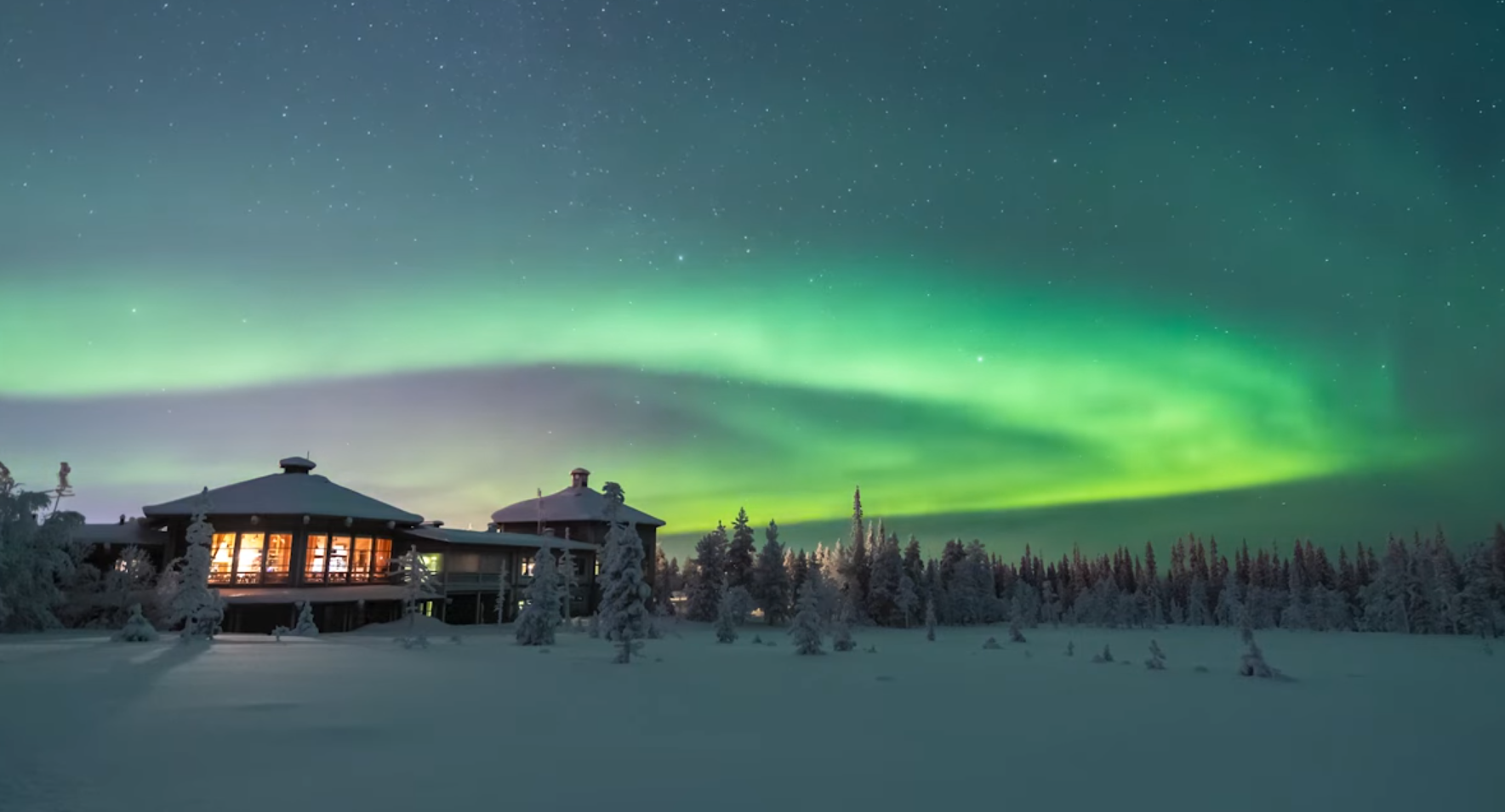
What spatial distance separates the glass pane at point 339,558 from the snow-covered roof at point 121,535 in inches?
334

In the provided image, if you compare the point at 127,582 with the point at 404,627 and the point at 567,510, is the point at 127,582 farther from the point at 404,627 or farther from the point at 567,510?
the point at 567,510

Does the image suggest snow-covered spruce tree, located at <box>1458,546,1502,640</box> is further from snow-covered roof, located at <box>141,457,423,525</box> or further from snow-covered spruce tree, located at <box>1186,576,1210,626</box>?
snow-covered roof, located at <box>141,457,423,525</box>

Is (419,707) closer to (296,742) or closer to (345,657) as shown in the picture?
(296,742)

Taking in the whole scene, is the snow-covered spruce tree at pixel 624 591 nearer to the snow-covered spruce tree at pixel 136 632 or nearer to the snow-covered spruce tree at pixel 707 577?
the snow-covered spruce tree at pixel 136 632

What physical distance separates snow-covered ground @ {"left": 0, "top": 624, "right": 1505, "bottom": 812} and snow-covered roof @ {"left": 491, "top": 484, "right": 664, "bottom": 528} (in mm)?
39538

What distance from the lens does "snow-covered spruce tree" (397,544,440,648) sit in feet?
144

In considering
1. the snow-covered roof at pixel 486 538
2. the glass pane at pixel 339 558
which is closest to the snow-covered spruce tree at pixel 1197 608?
the snow-covered roof at pixel 486 538

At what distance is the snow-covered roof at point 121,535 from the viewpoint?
42.4 m

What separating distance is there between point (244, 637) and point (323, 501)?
14.8 metres

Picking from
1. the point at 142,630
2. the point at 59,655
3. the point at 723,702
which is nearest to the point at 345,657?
the point at 59,655

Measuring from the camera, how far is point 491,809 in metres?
9.30

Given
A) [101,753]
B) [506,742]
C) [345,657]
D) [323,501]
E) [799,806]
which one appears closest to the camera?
[799,806]

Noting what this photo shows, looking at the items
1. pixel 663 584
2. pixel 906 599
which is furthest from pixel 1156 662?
pixel 663 584

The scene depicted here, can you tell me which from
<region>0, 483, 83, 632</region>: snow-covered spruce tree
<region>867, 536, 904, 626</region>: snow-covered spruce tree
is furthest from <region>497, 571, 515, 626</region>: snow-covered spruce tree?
<region>867, 536, 904, 626</region>: snow-covered spruce tree
